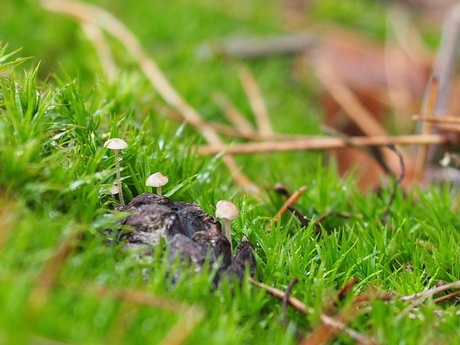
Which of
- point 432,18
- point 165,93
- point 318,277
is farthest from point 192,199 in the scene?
point 432,18

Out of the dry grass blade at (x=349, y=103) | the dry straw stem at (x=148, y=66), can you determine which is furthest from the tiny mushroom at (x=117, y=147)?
the dry grass blade at (x=349, y=103)

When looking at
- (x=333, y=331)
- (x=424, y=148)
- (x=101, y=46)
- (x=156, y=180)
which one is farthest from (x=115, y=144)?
(x=101, y=46)

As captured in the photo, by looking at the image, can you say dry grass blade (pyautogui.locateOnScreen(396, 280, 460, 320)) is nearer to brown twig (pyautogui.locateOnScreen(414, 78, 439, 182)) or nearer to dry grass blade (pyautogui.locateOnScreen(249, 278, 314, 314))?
dry grass blade (pyautogui.locateOnScreen(249, 278, 314, 314))

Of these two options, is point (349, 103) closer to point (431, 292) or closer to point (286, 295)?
point (431, 292)

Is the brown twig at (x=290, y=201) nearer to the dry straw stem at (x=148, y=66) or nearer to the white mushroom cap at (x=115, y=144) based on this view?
the dry straw stem at (x=148, y=66)

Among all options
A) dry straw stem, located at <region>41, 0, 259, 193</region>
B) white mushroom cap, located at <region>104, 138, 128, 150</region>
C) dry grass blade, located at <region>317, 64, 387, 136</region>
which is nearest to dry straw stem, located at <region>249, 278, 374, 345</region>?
white mushroom cap, located at <region>104, 138, 128, 150</region>

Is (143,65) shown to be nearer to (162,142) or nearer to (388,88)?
(162,142)

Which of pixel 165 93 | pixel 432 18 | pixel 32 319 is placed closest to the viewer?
pixel 32 319

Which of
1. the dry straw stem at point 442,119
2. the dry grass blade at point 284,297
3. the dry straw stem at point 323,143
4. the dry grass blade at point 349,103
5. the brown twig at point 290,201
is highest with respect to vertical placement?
the dry straw stem at point 442,119
